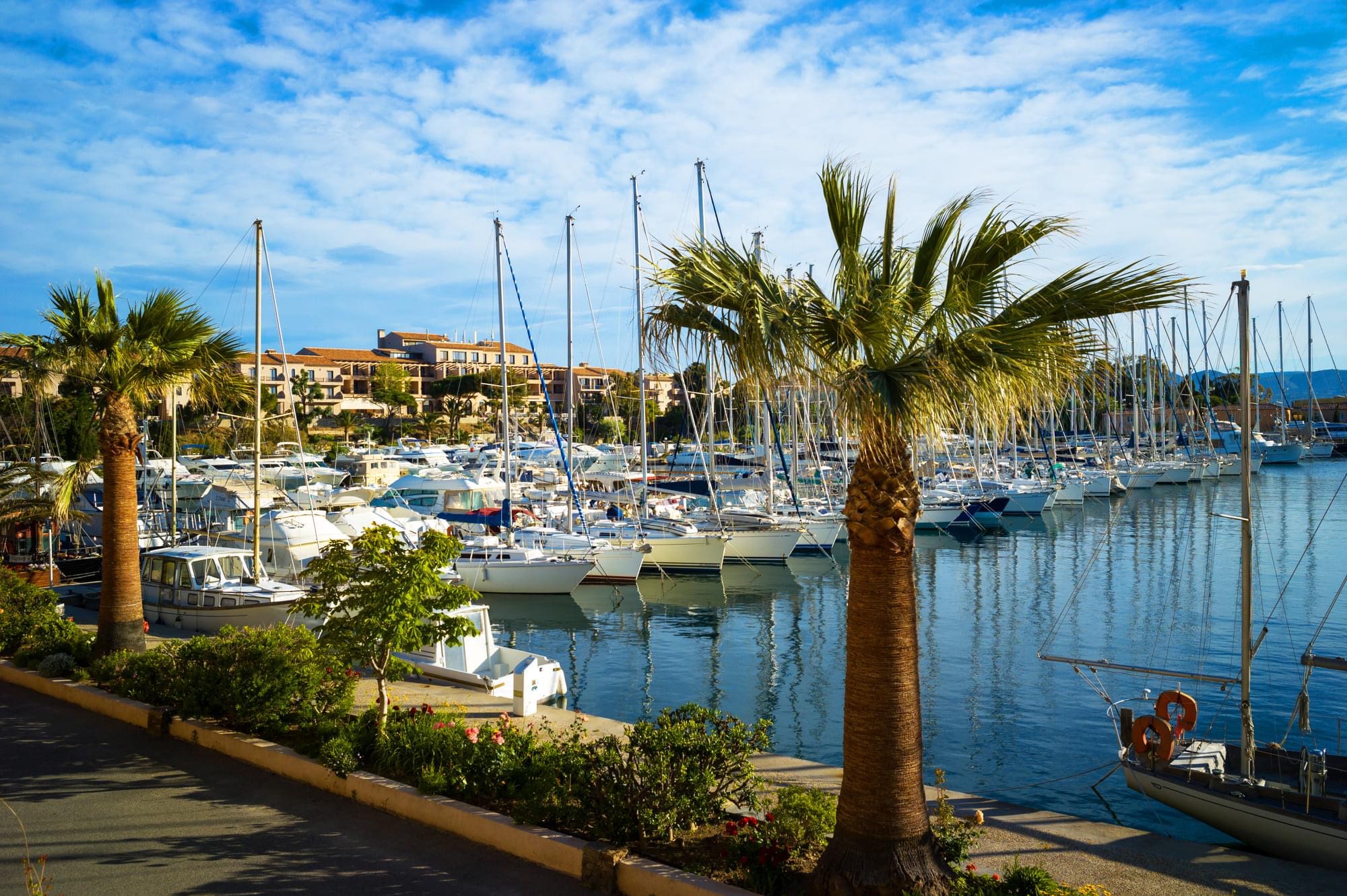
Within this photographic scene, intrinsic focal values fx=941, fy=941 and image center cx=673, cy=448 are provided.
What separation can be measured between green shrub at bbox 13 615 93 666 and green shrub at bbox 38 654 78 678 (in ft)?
1.30

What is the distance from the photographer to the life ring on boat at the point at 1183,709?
1266 centimetres

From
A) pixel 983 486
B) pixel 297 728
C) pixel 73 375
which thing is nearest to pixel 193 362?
pixel 73 375

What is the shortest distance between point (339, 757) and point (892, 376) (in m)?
6.81

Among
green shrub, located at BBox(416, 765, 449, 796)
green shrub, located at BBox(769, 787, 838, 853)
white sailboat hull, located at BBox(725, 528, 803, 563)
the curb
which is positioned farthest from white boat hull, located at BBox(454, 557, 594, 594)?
green shrub, located at BBox(769, 787, 838, 853)

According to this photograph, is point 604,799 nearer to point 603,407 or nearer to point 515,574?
point 515,574

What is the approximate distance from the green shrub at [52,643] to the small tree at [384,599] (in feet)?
20.6

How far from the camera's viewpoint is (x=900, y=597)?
23.3 ft

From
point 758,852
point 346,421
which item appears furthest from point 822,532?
point 346,421

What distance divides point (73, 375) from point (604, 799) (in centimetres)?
1108

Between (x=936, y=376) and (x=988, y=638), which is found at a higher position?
(x=936, y=376)

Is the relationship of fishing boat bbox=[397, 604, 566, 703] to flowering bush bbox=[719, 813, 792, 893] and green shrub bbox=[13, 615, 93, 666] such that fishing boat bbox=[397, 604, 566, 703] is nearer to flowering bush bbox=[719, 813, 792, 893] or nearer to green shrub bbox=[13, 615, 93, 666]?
green shrub bbox=[13, 615, 93, 666]

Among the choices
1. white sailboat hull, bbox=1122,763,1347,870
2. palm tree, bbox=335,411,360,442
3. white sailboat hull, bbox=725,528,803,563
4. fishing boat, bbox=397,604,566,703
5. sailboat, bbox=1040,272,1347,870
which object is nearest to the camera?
white sailboat hull, bbox=1122,763,1347,870

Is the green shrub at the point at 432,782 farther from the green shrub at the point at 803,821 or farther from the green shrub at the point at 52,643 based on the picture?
the green shrub at the point at 52,643

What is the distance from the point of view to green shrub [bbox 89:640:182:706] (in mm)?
12297
